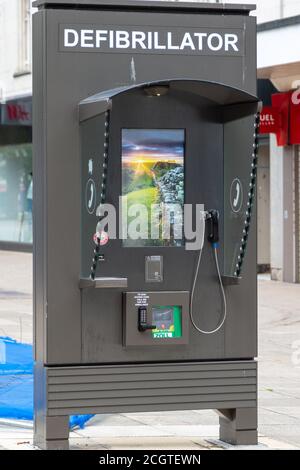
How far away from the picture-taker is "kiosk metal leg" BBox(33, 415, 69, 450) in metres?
6.60

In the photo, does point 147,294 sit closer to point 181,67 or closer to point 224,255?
point 224,255

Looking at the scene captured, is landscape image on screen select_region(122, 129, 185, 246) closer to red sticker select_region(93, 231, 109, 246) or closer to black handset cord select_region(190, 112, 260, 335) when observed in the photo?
red sticker select_region(93, 231, 109, 246)

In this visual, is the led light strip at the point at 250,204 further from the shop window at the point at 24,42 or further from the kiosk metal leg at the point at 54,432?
the shop window at the point at 24,42

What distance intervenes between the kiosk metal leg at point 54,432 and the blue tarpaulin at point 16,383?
1036 mm

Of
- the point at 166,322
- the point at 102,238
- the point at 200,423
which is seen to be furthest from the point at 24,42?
the point at 166,322

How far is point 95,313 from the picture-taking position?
669 cm

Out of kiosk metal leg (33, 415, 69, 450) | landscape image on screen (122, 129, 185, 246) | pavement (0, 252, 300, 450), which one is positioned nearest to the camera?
kiosk metal leg (33, 415, 69, 450)

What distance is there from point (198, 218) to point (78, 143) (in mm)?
998

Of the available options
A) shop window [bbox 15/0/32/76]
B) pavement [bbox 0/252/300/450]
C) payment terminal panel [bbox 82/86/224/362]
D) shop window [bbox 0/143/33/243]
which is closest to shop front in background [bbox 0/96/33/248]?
shop window [bbox 0/143/33/243]

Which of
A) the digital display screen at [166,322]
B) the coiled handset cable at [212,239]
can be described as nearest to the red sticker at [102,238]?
the digital display screen at [166,322]

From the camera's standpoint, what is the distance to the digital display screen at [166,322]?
22.3ft

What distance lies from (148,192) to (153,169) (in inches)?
6.3

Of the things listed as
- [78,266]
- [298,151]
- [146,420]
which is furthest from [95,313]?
[298,151]

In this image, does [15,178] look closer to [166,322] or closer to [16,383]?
[16,383]
